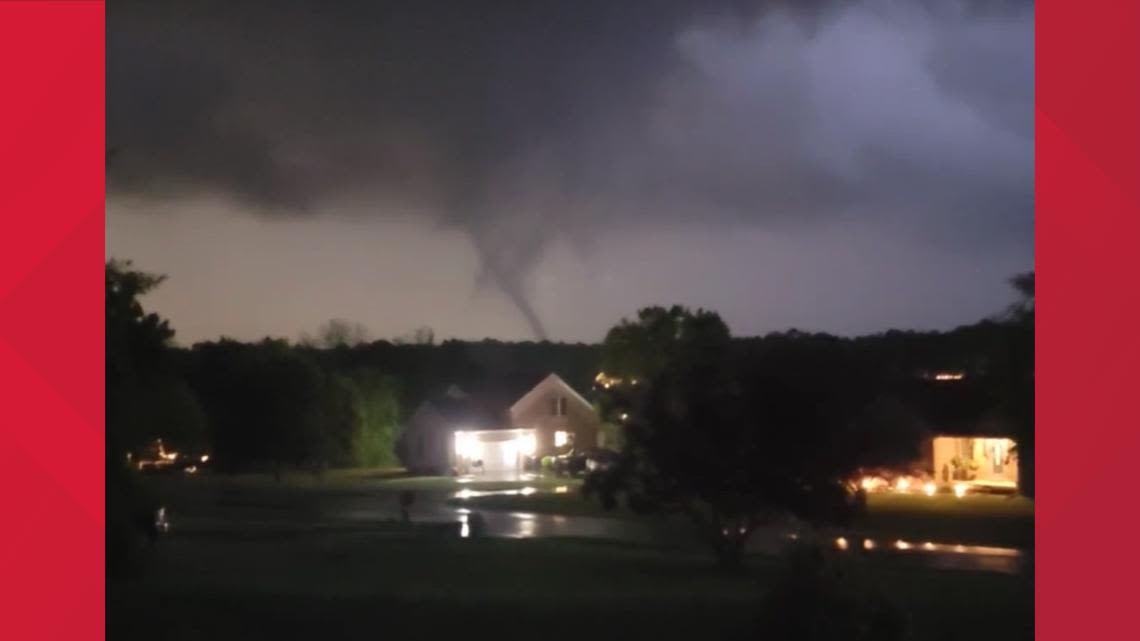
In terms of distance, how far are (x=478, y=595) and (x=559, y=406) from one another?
106 ft

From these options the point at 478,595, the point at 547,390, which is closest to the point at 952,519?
the point at 478,595

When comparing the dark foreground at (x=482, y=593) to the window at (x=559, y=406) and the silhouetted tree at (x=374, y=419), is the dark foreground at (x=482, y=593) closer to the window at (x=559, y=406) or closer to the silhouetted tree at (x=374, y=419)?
the silhouetted tree at (x=374, y=419)

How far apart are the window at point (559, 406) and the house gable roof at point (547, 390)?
308 mm

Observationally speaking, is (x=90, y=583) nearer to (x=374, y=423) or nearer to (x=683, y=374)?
(x=683, y=374)

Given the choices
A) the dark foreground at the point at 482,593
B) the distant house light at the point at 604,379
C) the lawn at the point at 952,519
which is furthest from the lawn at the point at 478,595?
the distant house light at the point at 604,379

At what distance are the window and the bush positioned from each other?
1394 inches

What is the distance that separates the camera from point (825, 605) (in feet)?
31.7

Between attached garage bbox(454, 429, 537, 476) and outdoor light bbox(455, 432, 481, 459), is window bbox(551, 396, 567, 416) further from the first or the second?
outdoor light bbox(455, 432, 481, 459)

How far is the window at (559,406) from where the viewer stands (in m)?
45.5

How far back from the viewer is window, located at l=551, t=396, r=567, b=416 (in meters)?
45.5

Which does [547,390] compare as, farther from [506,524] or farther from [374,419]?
[506,524]

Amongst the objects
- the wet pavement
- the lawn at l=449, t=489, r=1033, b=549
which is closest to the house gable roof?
the lawn at l=449, t=489, r=1033, b=549

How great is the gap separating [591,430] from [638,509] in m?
28.4

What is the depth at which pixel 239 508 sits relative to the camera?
26703 millimetres
